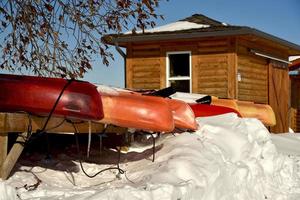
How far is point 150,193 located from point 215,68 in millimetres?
10720

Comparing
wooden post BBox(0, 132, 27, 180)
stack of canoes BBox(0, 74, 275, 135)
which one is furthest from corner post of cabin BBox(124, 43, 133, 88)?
wooden post BBox(0, 132, 27, 180)

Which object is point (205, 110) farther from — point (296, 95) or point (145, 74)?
point (296, 95)

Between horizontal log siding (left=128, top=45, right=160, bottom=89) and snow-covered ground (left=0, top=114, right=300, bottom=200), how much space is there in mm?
7346

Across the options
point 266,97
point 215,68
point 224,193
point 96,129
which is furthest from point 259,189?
point 266,97

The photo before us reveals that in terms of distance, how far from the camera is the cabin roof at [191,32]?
1408cm

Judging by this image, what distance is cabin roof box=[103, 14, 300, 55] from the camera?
14078 millimetres

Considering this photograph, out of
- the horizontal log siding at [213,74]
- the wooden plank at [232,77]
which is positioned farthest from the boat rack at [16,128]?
the horizontal log siding at [213,74]

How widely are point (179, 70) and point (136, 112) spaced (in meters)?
9.68

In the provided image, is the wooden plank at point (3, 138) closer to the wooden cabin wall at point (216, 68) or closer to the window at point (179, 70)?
the wooden cabin wall at point (216, 68)

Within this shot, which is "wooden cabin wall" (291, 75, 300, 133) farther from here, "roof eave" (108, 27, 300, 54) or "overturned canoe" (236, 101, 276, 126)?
"overturned canoe" (236, 101, 276, 126)

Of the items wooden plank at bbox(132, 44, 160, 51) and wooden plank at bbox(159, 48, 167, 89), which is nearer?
wooden plank at bbox(159, 48, 167, 89)

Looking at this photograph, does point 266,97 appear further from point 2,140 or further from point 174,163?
point 2,140

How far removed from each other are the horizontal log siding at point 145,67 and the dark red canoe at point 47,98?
10.1 meters

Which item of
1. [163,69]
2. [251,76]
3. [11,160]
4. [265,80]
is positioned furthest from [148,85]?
[11,160]
